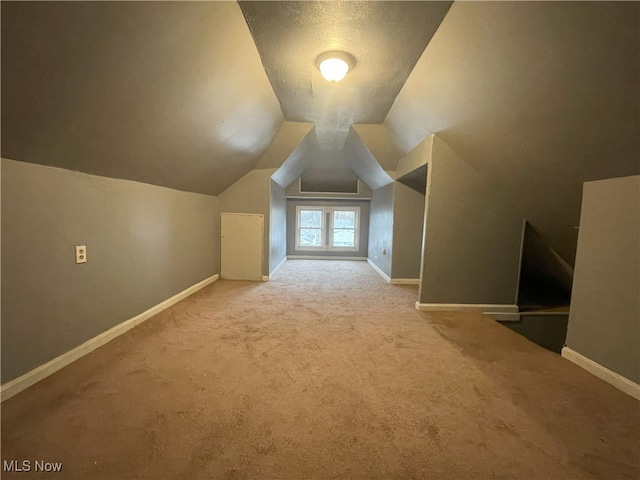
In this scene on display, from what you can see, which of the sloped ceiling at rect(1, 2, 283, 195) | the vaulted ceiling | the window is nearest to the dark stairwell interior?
the vaulted ceiling

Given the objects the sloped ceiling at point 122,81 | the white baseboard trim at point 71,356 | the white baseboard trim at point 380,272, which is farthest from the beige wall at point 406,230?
the white baseboard trim at point 71,356

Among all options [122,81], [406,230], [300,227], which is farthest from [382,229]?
[122,81]

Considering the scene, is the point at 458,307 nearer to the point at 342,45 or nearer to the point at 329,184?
the point at 342,45

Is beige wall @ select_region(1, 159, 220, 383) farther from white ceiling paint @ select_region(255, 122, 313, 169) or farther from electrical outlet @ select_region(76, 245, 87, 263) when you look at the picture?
white ceiling paint @ select_region(255, 122, 313, 169)

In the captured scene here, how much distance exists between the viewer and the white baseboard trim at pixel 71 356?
1531 mm

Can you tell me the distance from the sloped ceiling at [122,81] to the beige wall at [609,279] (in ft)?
9.94

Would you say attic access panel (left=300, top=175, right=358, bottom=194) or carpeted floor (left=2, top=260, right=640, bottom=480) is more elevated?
attic access panel (left=300, top=175, right=358, bottom=194)

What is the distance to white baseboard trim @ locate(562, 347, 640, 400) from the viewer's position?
167 centimetres

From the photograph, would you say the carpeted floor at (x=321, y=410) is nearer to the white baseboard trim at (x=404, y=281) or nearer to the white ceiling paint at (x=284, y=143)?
the white baseboard trim at (x=404, y=281)

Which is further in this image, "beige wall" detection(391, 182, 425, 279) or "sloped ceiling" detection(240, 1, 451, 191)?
"beige wall" detection(391, 182, 425, 279)

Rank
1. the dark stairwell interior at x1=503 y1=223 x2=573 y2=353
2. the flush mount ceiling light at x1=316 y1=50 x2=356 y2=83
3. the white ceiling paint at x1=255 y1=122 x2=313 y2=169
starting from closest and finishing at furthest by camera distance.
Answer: the flush mount ceiling light at x1=316 y1=50 x2=356 y2=83 → the dark stairwell interior at x1=503 y1=223 x2=573 y2=353 → the white ceiling paint at x1=255 y1=122 x2=313 y2=169

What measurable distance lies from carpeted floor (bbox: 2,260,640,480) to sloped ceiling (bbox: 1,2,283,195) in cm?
157

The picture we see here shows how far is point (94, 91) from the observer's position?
1.50 metres

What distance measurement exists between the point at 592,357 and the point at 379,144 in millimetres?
3441
